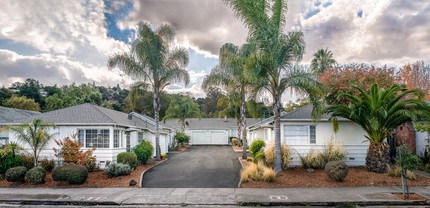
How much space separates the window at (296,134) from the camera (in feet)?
50.7

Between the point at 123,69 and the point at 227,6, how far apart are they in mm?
8899

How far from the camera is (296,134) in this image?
15500 mm

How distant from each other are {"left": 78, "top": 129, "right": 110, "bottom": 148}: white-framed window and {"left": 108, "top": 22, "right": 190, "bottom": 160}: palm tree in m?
4.50

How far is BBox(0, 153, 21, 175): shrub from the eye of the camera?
42.5 ft

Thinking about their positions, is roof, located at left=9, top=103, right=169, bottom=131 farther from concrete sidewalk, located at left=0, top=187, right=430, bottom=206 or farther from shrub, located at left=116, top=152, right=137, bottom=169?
concrete sidewalk, located at left=0, top=187, right=430, bottom=206

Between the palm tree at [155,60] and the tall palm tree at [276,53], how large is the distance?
7.31 meters

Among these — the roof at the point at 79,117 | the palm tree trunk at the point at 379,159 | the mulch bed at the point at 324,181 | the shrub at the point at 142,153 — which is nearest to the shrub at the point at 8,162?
the roof at the point at 79,117

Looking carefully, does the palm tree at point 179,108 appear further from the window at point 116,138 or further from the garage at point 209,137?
the window at point 116,138

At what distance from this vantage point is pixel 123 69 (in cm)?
1811

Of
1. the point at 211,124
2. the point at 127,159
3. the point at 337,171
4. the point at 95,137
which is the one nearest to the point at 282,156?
the point at 337,171

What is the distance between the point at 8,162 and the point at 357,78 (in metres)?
21.1

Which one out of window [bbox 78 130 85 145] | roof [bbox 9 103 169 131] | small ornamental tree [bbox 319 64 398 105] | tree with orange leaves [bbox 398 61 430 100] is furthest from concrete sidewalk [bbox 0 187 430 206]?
tree with orange leaves [bbox 398 61 430 100]

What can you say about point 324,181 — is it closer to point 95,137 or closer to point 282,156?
point 282,156

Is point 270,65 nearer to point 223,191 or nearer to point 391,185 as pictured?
point 223,191
